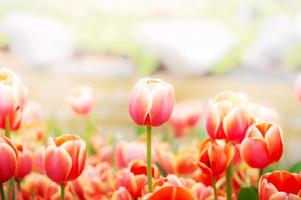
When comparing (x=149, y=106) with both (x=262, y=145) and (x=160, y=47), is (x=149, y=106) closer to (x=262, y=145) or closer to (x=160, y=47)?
(x=262, y=145)

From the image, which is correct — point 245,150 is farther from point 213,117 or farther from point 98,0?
point 98,0

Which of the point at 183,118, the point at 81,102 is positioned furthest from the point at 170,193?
the point at 183,118

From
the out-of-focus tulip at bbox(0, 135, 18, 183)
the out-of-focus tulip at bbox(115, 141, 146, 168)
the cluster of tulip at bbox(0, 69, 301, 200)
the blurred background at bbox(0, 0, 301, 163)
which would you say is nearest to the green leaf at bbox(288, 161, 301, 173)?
the cluster of tulip at bbox(0, 69, 301, 200)

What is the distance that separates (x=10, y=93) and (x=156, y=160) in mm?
167

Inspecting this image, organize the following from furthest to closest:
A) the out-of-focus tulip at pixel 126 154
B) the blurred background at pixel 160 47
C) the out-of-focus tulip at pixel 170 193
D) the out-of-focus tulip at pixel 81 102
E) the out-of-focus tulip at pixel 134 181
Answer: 1. the blurred background at pixel 160 47
2. the out-of-focus tulip at pixel 81 102
3. the out-of-focus tulip at pixel 126 154
4. the out-of-focus tulip at pixel 134 181
5. the out-of-focus tulip at pixel 170 193

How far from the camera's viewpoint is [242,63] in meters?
2.00

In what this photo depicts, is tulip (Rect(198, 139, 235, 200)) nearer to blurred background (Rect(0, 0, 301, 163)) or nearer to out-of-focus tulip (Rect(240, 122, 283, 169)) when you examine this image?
out-of-focus tulip (Rect(240, 122, 283, 169))

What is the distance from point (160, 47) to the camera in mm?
1978

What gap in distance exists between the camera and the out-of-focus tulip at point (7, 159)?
0.47m

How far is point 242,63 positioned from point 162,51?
9.4 inches

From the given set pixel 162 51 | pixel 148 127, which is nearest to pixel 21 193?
pixel 148 127

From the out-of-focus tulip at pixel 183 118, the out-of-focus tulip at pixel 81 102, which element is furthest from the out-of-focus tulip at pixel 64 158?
the out-of-focus tulip at pixel 183 118

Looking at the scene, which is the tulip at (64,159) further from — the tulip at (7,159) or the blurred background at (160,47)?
the blurred background at (160,47)

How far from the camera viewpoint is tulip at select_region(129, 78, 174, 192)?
1.57 ft
